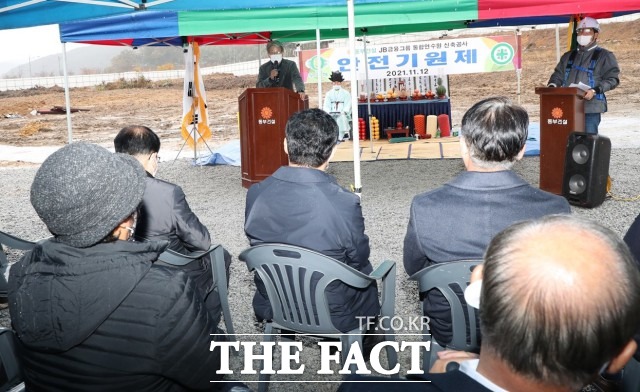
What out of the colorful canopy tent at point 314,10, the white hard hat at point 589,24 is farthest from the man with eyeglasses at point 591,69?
the colorful canopy tent at point 314,10

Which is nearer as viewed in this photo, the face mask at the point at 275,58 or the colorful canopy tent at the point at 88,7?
the colorful canopy tent at the point at 88,7

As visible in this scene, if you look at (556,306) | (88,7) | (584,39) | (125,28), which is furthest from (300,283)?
(584,39)

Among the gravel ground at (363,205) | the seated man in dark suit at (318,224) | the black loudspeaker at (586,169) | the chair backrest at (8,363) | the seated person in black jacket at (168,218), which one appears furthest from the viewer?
the black loudspeaker at (586,169)

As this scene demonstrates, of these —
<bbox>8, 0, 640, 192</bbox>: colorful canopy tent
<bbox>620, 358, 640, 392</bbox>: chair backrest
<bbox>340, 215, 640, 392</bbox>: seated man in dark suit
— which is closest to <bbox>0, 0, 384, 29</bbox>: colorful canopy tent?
<bbox>8, 0, 640, 192</bbox>: colorful canopy tent

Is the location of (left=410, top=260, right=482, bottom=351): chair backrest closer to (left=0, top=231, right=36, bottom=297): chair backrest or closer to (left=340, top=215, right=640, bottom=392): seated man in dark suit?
(left=340, top=215, right=640, bottom=392): seated man in dark suit

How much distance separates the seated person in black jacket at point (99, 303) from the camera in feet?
4.51

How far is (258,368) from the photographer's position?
278cm

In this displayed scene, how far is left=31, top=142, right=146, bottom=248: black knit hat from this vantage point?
1411 millimetres

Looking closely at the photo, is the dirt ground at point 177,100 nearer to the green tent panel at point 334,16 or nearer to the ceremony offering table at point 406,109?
the ceremony offering table at point 406,109

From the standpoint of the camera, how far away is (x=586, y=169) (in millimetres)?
5590

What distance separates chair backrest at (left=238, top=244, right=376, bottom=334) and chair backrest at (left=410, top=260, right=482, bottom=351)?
0.26 m

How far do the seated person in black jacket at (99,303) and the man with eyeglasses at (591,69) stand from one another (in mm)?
5444

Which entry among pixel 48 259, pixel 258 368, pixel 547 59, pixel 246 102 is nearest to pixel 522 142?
pixel 258 368

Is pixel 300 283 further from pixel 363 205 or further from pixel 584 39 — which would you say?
pixel 584 39
